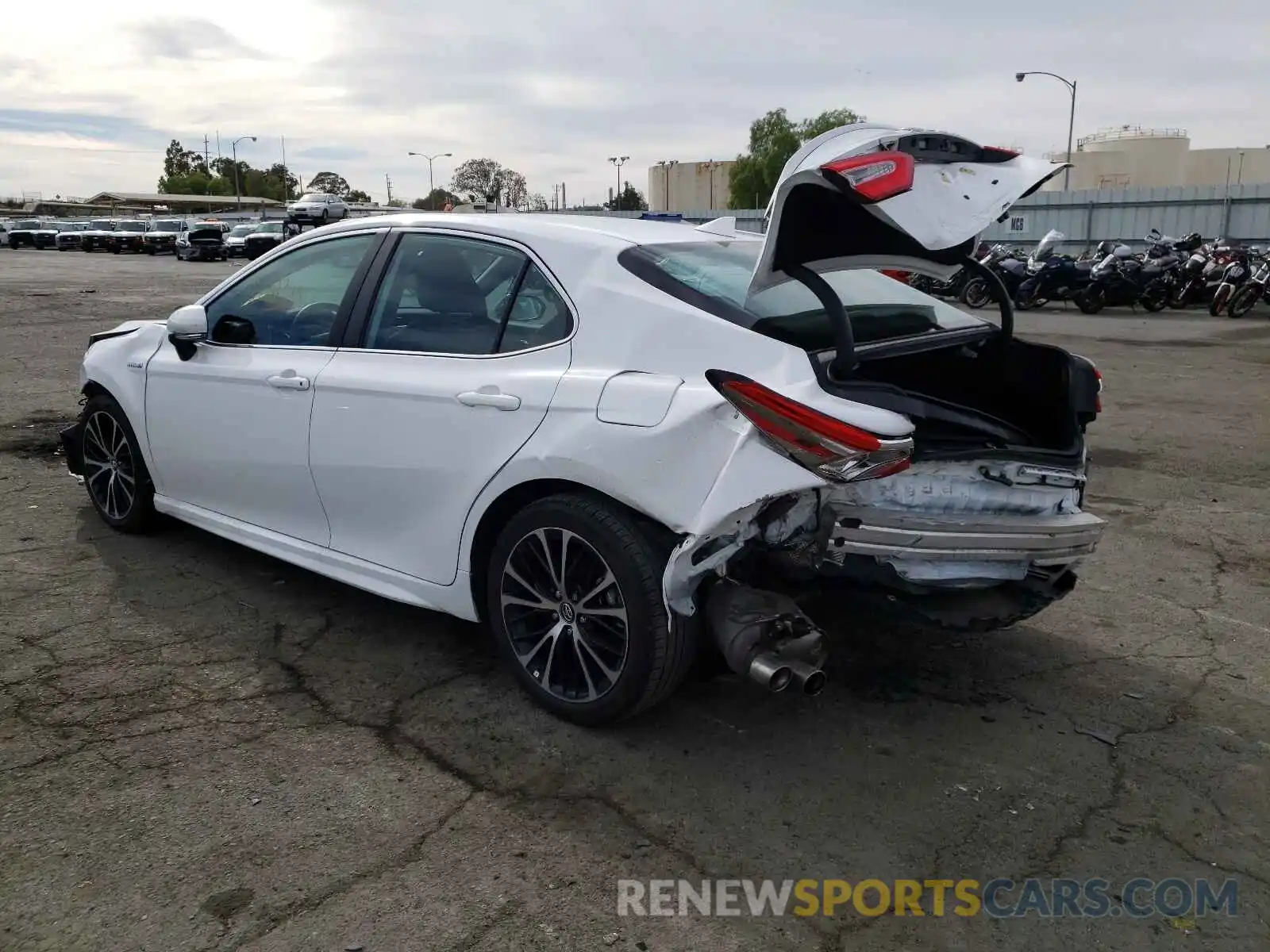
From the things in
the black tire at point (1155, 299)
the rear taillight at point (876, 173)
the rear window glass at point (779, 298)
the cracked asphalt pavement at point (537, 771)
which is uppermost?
the rear taillight at point (876, 173)

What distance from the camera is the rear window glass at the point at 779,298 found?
3309 millimetres

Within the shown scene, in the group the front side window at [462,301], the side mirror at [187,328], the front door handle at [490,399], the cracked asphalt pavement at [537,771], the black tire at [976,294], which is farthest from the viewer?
the black tire at [976,294]

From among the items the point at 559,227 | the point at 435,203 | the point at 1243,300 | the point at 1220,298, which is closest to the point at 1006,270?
the point at 1220,298

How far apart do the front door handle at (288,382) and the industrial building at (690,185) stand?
315ft

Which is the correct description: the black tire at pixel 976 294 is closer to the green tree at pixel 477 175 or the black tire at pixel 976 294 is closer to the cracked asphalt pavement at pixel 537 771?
the cracked asphalt pavement at pixel 537 771

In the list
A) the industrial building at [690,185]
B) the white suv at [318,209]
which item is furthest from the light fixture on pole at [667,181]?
the white suv at [318,209]

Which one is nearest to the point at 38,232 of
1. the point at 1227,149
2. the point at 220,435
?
the point at 220,435

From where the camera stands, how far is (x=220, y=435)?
4570 millimetres

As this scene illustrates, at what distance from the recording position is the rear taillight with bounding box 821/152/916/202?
9.71 feet

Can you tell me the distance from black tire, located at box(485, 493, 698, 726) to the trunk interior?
782 mm

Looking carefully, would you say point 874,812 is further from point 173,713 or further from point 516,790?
point 173,713

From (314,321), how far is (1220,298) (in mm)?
19934

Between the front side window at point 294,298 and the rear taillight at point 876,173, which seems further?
the front side window at point 294,298

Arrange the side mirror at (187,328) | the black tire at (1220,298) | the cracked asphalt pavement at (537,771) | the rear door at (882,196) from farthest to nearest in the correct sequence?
the black tire at (1220,298)
the side mirror at (187,328)
the rear door at (882,196)
the cracked asphalt pavement at (537,771)
